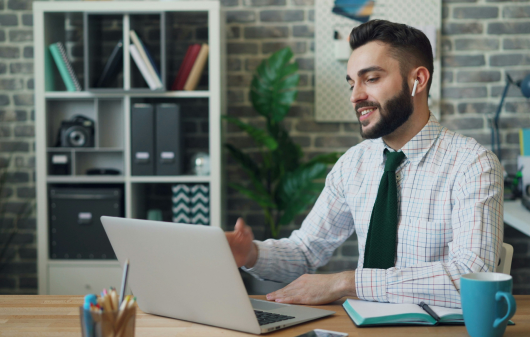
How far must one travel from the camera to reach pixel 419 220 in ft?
4.56

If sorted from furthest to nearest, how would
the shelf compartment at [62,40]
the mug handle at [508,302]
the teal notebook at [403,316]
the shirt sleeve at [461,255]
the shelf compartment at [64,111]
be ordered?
the shelf compartment at [64,111] → the shelf compartment at [62,40] → the shirt sleeve at [461,255] → the teal notebook at [403,316] → the mug handle at [508,302]

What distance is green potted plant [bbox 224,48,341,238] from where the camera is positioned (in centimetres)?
260

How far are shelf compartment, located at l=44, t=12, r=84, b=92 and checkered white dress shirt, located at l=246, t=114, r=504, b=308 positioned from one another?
6.04 ft

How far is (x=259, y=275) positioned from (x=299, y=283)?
8.9 inches

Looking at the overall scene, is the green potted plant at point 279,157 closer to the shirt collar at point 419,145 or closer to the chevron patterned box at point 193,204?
the chevron patterned box at point 193,204

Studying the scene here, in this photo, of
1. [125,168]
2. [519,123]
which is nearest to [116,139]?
[125,168]

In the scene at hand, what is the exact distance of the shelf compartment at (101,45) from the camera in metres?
2.66

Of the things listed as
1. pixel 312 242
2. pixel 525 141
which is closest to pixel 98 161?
pixel 312 242

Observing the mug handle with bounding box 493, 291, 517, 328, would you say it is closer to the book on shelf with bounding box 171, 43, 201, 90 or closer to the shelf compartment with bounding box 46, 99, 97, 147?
the book on shelf with bounding box 171, 43, 201, 90

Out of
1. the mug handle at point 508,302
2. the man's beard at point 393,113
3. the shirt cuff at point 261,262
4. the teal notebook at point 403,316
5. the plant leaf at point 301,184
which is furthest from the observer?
the plant leaf at point 301,184

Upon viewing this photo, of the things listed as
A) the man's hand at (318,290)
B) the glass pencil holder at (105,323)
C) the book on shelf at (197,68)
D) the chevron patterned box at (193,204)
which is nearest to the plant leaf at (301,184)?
the chevron patterned box at (193,204)

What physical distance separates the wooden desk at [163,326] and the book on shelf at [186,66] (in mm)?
1747

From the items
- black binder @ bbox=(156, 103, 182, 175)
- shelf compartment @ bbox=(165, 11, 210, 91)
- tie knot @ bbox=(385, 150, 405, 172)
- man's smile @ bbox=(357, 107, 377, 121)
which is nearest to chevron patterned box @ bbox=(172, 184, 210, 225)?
black binder @ bbox=(156, 103, 182, 175)

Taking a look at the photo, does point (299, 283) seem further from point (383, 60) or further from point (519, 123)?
point (519, 123)
